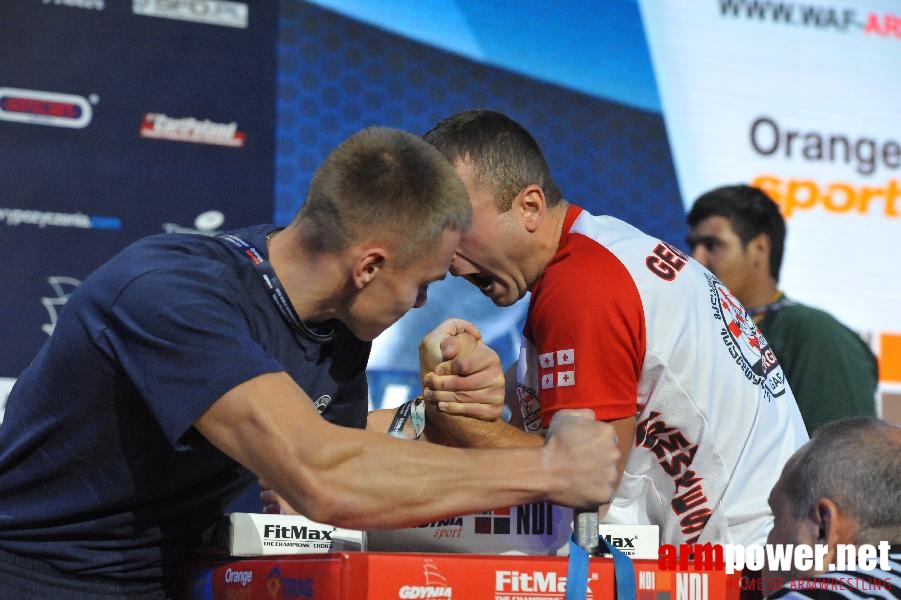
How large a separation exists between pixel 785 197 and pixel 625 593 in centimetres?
366

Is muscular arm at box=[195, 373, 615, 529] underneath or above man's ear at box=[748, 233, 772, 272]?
underneath

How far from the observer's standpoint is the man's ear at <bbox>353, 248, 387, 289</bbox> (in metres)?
1.90

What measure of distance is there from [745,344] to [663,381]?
0.30 m

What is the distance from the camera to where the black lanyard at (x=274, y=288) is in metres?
1.90

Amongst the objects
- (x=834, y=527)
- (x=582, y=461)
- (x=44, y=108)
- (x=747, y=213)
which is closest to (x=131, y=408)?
(x=582, y=461)

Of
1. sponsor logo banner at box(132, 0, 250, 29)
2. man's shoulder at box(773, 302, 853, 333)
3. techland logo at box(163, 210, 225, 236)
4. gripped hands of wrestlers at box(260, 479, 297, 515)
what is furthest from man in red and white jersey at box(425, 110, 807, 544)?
sponsor logo banner at box(132, 0, 250, 29)

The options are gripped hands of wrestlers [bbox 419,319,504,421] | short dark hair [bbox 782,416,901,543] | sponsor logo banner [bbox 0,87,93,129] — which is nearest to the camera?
short dark hair [bbox 782,416,901,543]

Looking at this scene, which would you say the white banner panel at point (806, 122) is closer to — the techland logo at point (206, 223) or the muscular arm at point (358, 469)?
the techland logo at point (206, 223)

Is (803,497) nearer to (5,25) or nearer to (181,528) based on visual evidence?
(181,528)

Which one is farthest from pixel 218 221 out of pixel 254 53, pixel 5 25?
pixel 5 25

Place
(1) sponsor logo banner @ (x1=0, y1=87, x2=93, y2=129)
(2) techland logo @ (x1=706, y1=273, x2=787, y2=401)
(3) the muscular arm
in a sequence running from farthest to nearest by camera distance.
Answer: (1) sponsor logo banner @ (x1=0, y1=87, x2=93, y2=129), (2) techland logo @ (x1=706, y1=273, x2=787, y2=401), (3) the muscular arm

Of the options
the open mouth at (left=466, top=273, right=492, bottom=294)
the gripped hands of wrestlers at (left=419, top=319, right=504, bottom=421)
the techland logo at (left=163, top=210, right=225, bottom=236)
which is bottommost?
the gripped hands of wrestlers at (left=419, top=319, right=504, bottom=421)

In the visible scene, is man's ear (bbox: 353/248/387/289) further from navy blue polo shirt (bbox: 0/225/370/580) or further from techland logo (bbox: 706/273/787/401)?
techland logo (bbox: 706/273/787/401)

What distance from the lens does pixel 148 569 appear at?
1.94 metres
